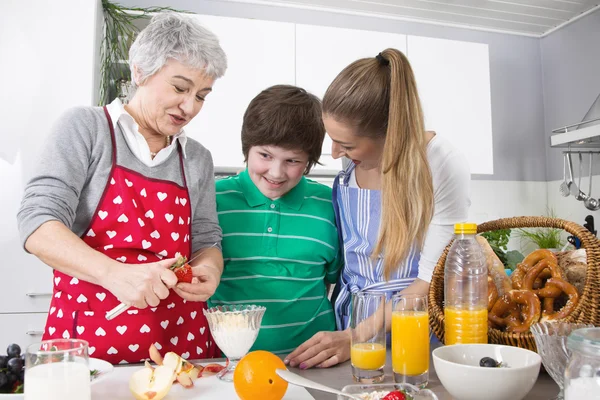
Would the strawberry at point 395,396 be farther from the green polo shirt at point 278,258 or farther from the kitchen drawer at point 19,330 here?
the kitchen drawer at point 19,330

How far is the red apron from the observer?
1.15 meters

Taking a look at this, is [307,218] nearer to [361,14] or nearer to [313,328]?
[313,328]

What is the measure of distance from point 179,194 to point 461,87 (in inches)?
103

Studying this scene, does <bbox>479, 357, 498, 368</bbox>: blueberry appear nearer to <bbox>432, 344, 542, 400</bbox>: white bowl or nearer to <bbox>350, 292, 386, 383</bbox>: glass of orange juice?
<bbox>432, 344, 542, 400</bbox>: white bowl

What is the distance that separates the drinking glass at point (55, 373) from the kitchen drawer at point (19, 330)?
1.86 metres

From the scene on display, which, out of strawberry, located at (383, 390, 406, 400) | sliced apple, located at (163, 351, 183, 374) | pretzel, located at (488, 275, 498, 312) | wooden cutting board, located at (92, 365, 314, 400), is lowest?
wooden cutting board, located at (92, 365, 314, 400)

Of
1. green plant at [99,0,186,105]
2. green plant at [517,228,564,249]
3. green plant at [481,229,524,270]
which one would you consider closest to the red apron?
green plant at [99,0,186,105]

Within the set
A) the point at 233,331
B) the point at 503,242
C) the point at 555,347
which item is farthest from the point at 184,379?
the point at 503,242

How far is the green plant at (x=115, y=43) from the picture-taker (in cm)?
270

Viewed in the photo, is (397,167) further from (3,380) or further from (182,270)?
(3,380)

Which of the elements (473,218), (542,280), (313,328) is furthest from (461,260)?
(473,218)

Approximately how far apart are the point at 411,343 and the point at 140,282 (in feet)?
1.63

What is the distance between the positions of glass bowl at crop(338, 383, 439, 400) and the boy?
0.70 meters

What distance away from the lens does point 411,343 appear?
91 cm
